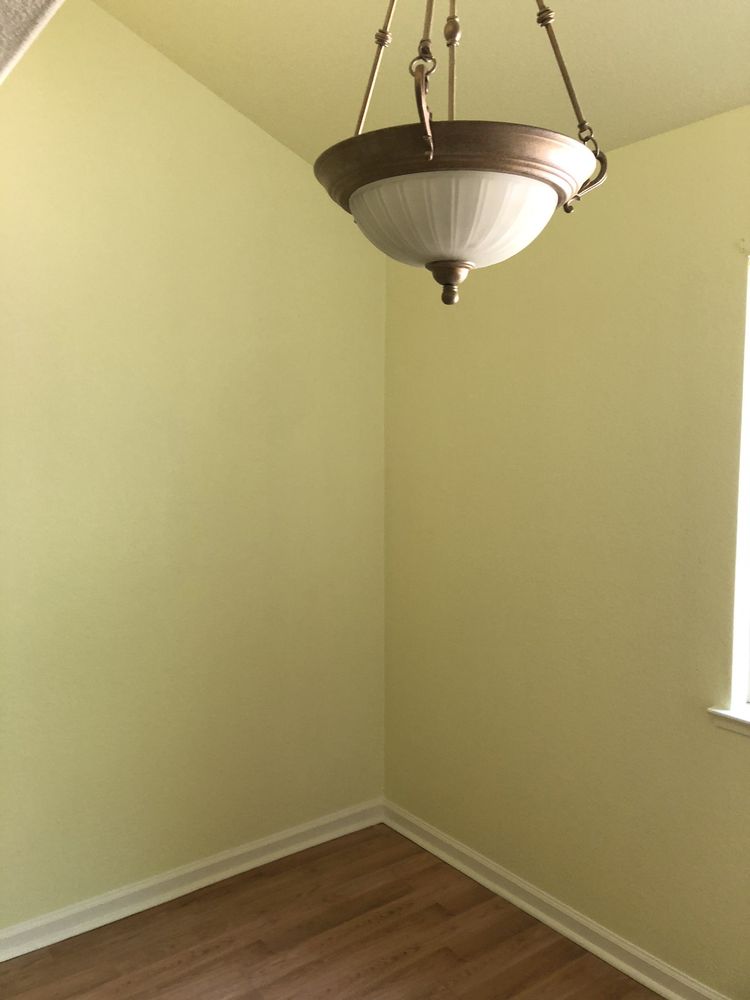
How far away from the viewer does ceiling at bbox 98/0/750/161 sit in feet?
6.27

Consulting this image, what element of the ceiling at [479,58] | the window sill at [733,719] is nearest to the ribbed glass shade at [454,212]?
the ceiling at [479,58]

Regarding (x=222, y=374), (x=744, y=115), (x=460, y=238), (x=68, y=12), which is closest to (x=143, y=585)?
(x=222, y=374)

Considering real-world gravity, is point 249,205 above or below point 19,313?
above

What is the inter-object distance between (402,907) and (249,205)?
7.93 feet

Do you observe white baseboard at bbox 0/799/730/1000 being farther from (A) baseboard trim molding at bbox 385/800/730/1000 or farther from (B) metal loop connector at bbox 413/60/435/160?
(B) metal loop connector at bbox 413/60/435/160

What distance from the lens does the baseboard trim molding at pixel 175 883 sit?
2553mm

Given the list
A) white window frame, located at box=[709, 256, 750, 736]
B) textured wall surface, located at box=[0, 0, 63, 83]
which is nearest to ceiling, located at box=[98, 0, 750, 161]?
white window frame, located at box=[709, 256, 750, 736]

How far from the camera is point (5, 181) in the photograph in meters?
2.38

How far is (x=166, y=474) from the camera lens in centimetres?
272

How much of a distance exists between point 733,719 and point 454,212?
164 centimetres

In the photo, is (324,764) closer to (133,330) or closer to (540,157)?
(133,330)

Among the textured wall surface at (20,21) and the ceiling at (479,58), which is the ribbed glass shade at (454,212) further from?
the ceiling at (479,58)

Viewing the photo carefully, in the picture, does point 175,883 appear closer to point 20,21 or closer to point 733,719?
point 733,719

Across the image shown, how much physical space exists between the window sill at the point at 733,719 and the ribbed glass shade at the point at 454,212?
152 cm
